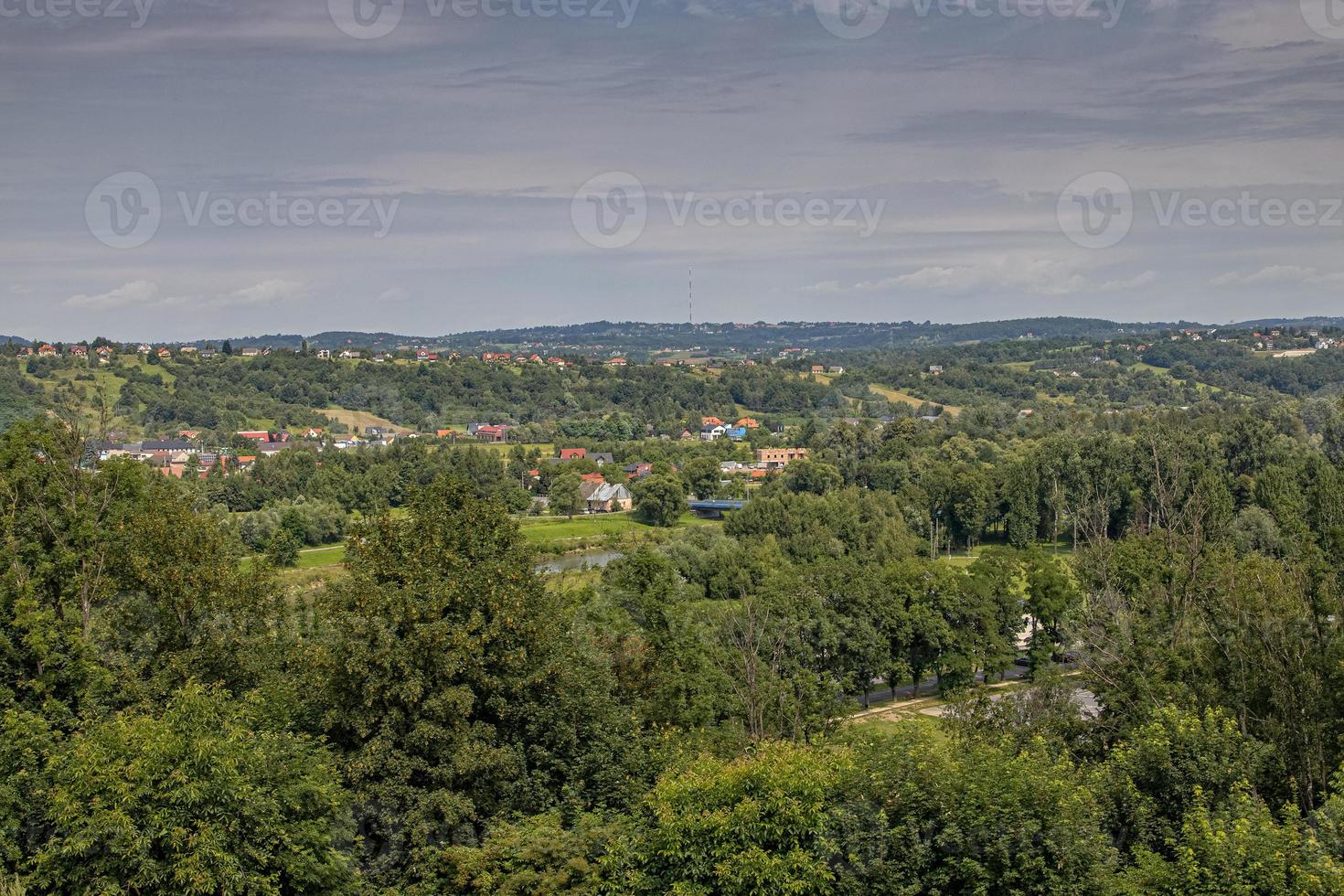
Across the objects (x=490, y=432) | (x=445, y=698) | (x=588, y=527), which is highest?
(x=445, y=698)

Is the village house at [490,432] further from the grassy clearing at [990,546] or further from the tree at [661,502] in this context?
the grassy clearing at [990,546]

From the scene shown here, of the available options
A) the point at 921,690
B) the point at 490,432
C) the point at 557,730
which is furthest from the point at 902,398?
the point at 557,730

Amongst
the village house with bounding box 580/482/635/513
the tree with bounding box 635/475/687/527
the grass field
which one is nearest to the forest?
the grass field

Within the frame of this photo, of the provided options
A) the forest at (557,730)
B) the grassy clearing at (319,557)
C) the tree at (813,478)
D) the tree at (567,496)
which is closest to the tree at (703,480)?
the tree at (813,478)

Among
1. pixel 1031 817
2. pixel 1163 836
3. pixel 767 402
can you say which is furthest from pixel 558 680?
pixel 767 402

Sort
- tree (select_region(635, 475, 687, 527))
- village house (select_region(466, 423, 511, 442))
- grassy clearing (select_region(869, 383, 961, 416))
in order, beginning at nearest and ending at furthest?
tree (select_region(635, 475, 687, 527))
village house (select_region(466, 423, 511, 442))
grassy clearing (select_region(869, 383, 961, 416))

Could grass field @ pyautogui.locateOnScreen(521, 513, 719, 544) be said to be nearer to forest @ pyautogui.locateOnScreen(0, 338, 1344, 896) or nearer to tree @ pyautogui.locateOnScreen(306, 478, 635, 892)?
forest @ pyautogui.locateOnScreen(0, 338, 1344, 896)

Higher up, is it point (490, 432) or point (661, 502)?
point (490, 432)

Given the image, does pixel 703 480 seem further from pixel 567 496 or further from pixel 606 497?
pixel 567 496
